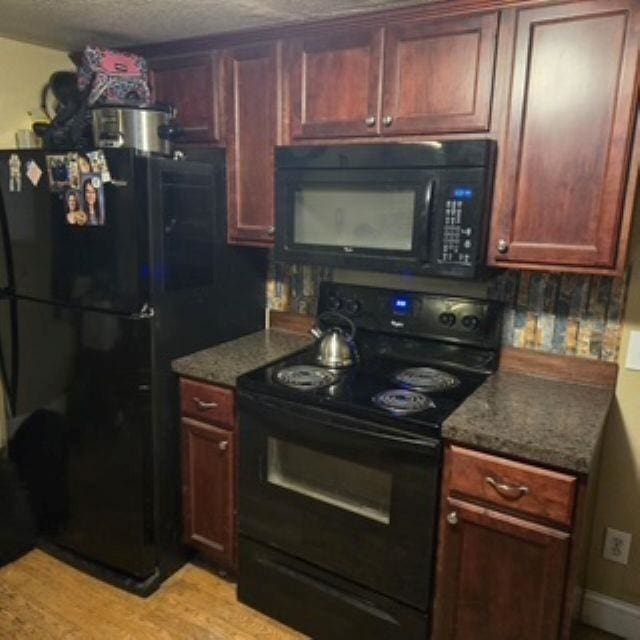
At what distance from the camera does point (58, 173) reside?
195cm

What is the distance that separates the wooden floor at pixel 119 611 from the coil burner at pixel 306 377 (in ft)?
3.06

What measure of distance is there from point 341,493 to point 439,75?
1.37 metres

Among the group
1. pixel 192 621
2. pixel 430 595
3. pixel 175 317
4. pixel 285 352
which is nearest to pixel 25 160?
pixel 175 317

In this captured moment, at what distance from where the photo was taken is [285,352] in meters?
2.24

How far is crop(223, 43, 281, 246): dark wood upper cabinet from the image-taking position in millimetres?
2029

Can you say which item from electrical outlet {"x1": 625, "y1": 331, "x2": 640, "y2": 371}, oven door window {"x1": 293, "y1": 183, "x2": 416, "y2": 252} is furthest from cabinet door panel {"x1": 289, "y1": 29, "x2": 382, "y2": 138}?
electrical outlet {"x1": 625, "y1": 331, "x2": 640, "y2": 371}

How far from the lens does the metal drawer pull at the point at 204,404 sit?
2023 mm

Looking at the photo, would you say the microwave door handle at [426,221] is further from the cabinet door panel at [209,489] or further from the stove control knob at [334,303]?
the cabinet door panel at [209,489]

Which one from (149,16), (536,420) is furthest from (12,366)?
(536,420)

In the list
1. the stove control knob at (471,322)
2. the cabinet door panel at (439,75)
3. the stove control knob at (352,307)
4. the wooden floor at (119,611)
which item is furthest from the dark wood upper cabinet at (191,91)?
the wooden floor at (119,611)

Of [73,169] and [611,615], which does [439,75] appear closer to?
[73,169]

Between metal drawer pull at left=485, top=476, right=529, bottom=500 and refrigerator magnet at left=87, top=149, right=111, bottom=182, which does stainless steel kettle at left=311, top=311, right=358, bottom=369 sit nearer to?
metal drawer pull at left=485, top=476, right=529, bottom=500

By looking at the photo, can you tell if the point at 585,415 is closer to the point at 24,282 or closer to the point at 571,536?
the point at 571,536

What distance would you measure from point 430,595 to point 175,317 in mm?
1282
